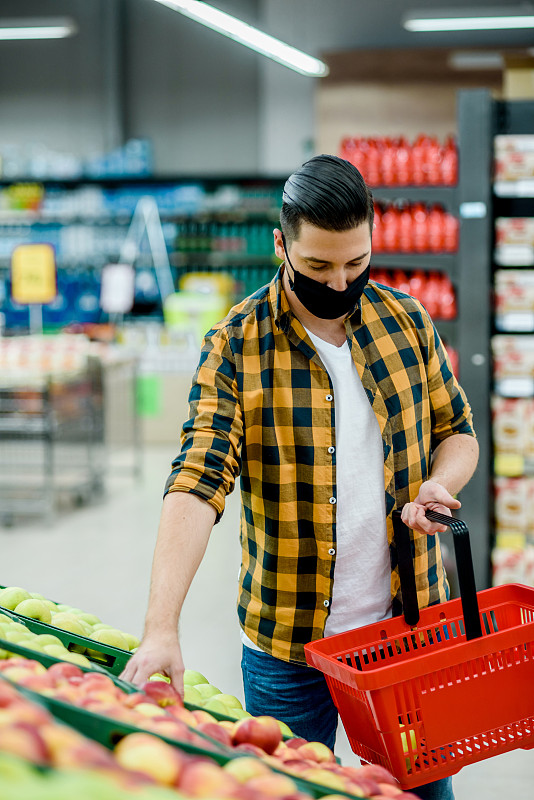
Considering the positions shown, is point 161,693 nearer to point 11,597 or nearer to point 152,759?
point 152,759

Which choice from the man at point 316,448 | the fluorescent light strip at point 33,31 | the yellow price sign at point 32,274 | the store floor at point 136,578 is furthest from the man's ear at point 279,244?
the fluorescent light strip at point 33,31

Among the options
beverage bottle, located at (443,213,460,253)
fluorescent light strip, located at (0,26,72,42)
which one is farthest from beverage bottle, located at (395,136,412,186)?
fluorescent light strip, located at (0,26,72,42)

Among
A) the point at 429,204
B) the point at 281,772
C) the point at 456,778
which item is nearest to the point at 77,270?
the point at 429,204

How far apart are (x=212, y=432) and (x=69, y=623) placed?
19.2 inches

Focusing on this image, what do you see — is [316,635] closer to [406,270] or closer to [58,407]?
[406,270]

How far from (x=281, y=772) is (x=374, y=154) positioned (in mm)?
4019

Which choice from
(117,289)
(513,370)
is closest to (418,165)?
(513,370)

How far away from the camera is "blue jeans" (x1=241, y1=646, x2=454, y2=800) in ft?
5.90

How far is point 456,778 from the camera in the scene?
3.12 metres

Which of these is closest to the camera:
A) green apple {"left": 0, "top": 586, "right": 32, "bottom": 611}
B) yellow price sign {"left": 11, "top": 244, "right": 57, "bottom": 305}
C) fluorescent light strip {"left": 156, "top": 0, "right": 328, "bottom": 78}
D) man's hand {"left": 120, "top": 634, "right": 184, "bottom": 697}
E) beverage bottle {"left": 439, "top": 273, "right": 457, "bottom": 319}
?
man's hand {"left": 120, "top": 634, "right": 184, "bottom": 697}

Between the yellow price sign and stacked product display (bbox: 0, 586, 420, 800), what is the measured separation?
5.84 m

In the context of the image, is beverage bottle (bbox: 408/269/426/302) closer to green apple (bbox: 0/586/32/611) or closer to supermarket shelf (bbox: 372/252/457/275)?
supermarket shelf (bbox: 372/252/457/275)

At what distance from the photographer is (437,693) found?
1.41 m

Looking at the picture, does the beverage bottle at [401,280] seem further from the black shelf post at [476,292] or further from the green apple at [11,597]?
the green apple at [11,597]
